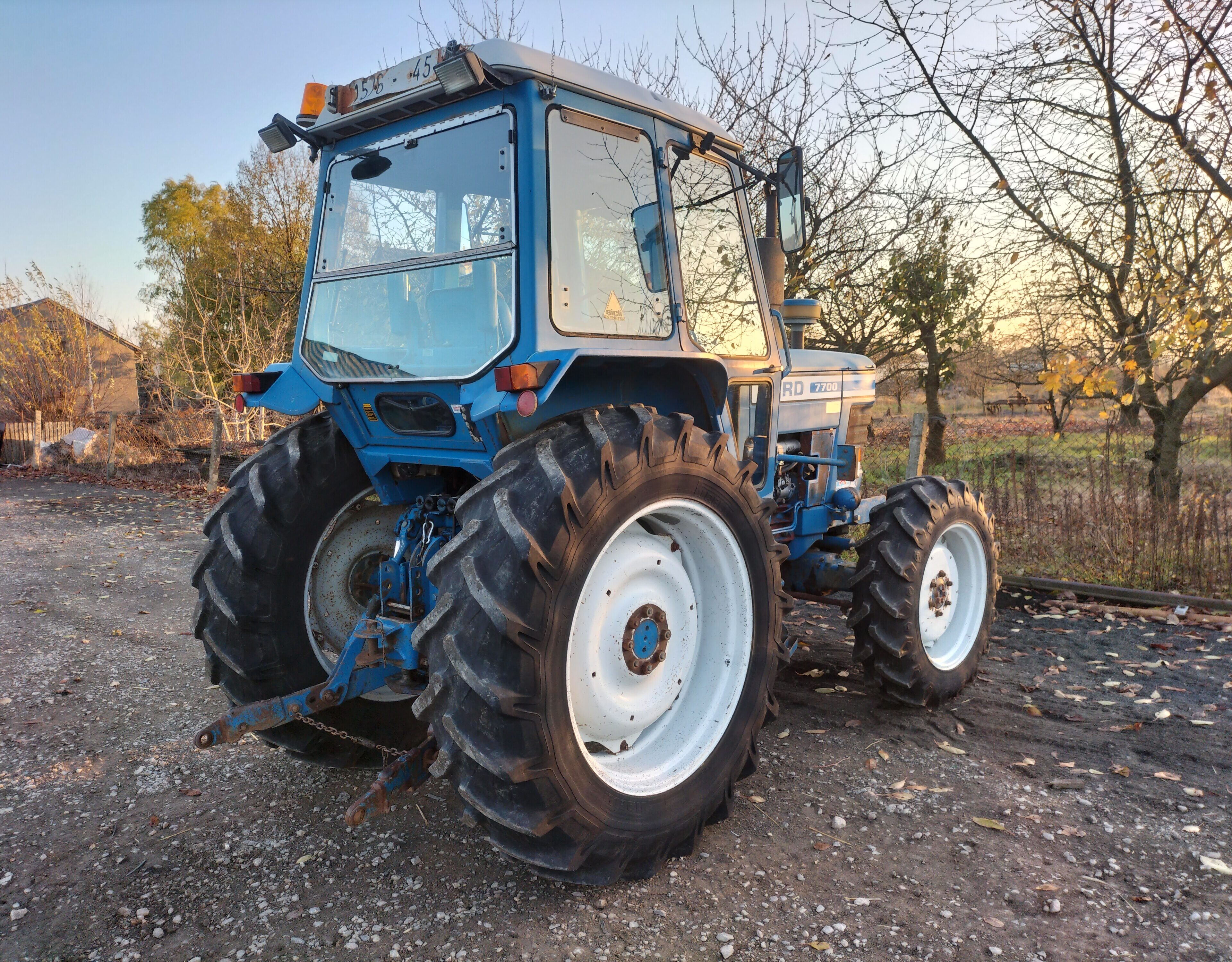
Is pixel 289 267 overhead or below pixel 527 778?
overhead

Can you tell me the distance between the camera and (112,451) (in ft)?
48.3

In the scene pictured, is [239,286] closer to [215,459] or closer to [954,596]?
[215,459]

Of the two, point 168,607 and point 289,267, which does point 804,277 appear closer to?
point 168,607

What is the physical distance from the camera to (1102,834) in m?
2.84

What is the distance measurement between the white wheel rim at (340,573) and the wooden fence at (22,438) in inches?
663

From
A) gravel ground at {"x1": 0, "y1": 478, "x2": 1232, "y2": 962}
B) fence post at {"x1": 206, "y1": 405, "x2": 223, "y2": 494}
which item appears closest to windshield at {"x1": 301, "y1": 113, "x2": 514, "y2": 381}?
gravel ground at {"x1": 0, "y1": 478, "x2": 1232, "y2": 962}

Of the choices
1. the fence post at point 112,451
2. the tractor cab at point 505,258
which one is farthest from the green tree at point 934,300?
the fence post at point 112,451

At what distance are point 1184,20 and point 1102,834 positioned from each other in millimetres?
5548

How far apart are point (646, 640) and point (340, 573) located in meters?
1.31

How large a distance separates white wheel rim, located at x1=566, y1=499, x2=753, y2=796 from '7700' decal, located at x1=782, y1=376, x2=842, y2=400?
1460mm

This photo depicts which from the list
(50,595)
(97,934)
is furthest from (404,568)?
(50,595)

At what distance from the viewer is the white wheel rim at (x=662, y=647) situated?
2.53 meters

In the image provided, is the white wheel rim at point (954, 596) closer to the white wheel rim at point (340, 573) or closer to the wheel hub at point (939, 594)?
the wheel hub at point (939, 594)

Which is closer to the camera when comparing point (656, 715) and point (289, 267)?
point (656, 715)
